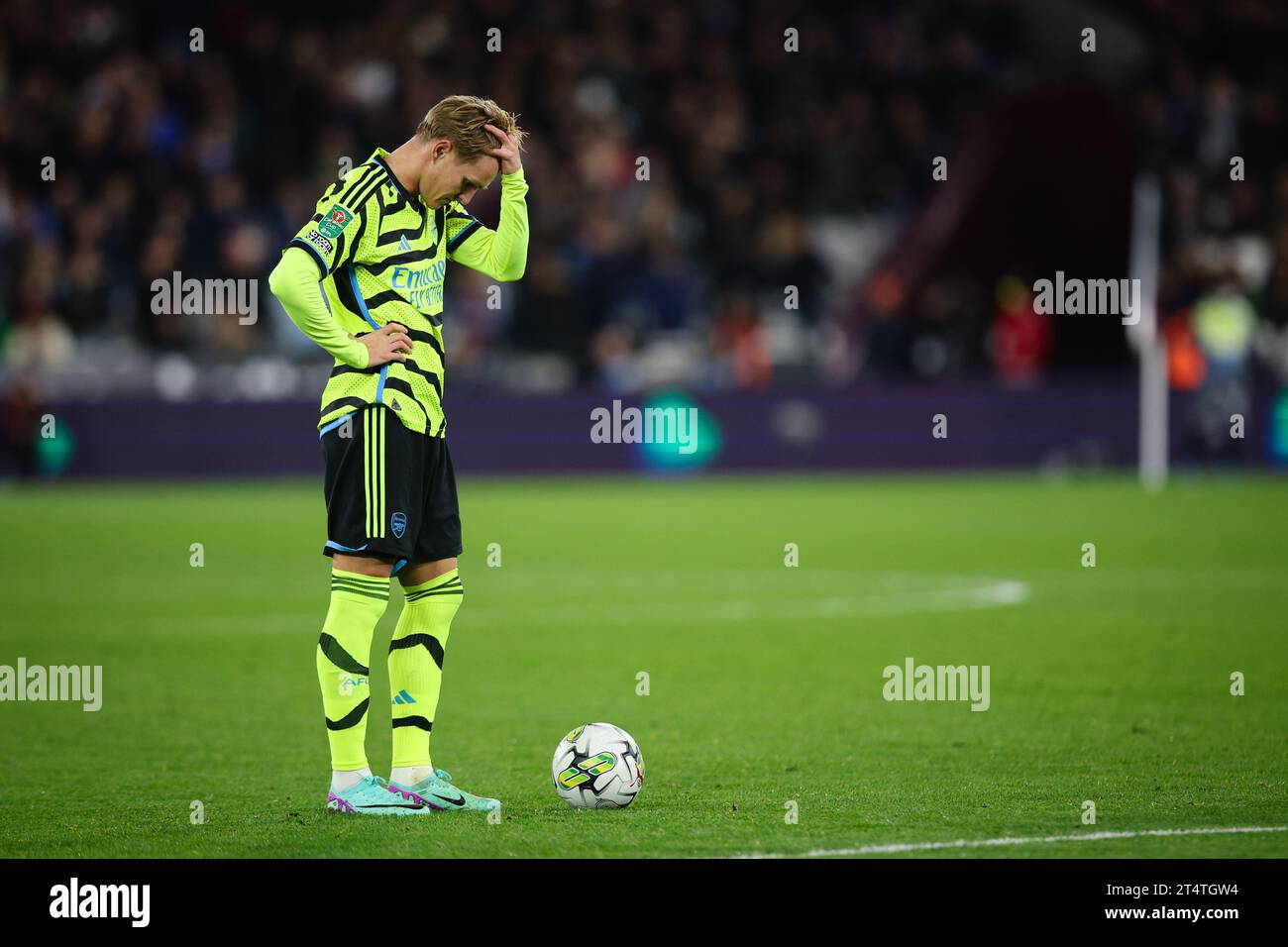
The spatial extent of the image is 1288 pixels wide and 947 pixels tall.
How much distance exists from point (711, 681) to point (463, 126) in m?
4.01

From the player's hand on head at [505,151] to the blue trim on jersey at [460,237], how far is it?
0.24 m

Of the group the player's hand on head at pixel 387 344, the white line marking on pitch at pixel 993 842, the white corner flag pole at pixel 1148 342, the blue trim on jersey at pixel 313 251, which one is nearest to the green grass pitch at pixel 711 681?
the white line marking on pitch at pixel 993 842

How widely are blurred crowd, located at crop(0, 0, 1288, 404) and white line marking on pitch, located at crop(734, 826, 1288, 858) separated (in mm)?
18441

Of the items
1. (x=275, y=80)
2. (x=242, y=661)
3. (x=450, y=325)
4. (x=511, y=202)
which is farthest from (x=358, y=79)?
(x=511, y=202)

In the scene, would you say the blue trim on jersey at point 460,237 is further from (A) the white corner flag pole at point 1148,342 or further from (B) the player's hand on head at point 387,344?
(A) the white corner flag pole at point 1148,342

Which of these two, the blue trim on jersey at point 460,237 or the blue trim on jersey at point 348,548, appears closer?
the blue trim on jersey at point 348,548

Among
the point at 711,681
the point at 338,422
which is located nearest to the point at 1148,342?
the point at 711,681

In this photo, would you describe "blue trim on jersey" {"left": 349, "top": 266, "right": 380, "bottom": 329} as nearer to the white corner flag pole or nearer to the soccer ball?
the soccer ball

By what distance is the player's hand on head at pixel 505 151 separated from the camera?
6.62 metres

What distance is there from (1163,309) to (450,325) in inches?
381

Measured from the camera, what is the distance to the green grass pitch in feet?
20.3

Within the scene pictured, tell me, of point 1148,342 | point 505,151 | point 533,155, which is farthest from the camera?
point 533,155

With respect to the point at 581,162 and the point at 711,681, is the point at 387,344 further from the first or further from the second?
the point at 581,162

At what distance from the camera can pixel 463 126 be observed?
653 cm
